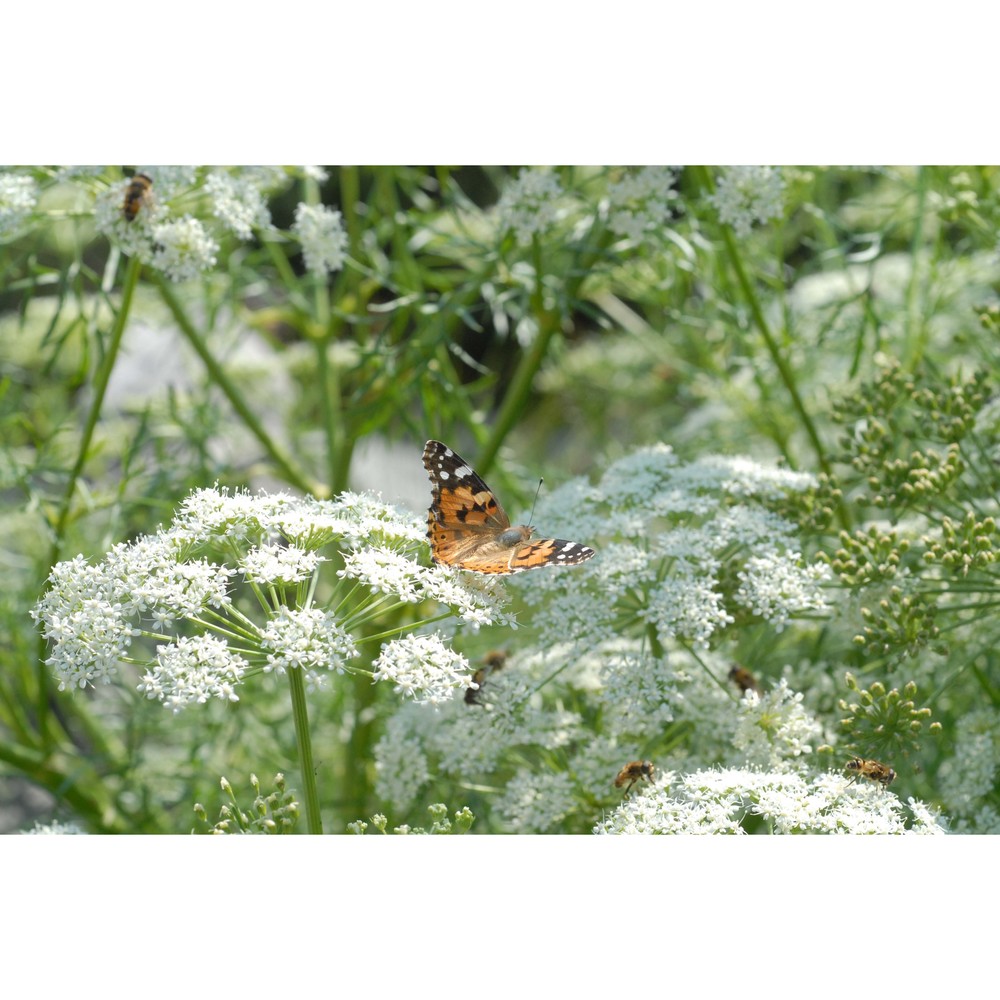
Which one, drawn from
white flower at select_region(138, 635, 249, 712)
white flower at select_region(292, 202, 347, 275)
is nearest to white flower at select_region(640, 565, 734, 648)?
white flower at select_region(138, 635, 249, 712)

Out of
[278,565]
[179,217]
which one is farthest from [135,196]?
[278,565]

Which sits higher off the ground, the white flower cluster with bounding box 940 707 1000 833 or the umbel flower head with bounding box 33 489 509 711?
the umbel flower head with bounding box 33 489 509 711

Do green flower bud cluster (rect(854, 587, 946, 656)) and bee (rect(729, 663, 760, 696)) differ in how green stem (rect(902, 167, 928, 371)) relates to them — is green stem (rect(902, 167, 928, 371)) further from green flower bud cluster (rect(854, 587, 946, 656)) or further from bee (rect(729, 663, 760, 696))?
bee (rect(729, 663, 760, 696))

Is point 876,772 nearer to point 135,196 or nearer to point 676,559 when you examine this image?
point 676,559

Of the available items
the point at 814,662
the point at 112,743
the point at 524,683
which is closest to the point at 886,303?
the point at 814,662

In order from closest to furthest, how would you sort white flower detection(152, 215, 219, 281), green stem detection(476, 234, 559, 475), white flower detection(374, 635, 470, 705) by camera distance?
white flower detection(374, 635, 470, 705) → white flower detection(152, 215, 219, 281) → green stem detection(476, 234, 559, 475)

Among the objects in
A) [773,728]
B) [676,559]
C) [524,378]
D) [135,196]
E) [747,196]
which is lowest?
[773,728]
